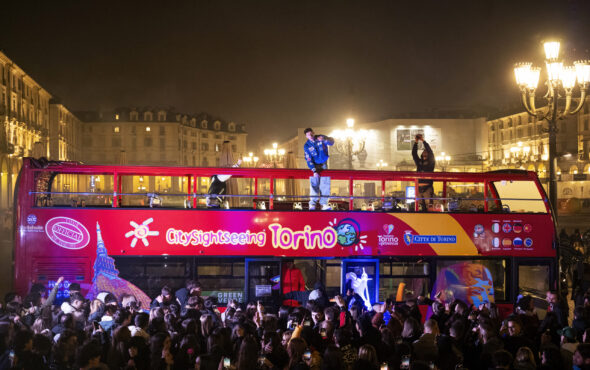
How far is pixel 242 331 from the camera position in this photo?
806cm

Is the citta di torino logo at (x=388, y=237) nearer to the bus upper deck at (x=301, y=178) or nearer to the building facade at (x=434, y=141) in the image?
the bus upper deck at (x=301, y=178)

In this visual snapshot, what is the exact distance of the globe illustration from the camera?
1202 centimetres

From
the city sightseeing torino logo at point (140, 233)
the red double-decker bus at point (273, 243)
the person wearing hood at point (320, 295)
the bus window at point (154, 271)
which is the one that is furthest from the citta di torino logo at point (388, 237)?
the city sightseeing torino logo at point (140, 233)

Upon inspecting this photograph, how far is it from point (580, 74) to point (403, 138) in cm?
5359

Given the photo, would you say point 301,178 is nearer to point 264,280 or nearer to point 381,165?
point 264,280

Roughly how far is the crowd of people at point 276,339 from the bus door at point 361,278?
1.48 meters

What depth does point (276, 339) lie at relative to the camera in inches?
294

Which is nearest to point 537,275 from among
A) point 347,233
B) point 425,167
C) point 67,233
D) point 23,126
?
point 425,167

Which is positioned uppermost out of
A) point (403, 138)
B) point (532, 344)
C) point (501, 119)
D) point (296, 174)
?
point (501, 119)

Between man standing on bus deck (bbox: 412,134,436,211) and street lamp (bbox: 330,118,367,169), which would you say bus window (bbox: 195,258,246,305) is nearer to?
man standing on bus deck (bbox: 412,134,436,211)

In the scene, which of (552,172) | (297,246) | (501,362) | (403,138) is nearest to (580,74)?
(552,172)

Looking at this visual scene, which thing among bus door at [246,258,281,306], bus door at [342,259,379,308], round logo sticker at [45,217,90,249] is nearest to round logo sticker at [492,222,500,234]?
bus door at [342,259,379,308]

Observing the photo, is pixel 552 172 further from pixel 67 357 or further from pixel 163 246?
pixel 67 357

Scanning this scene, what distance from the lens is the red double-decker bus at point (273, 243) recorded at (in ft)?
37.6
